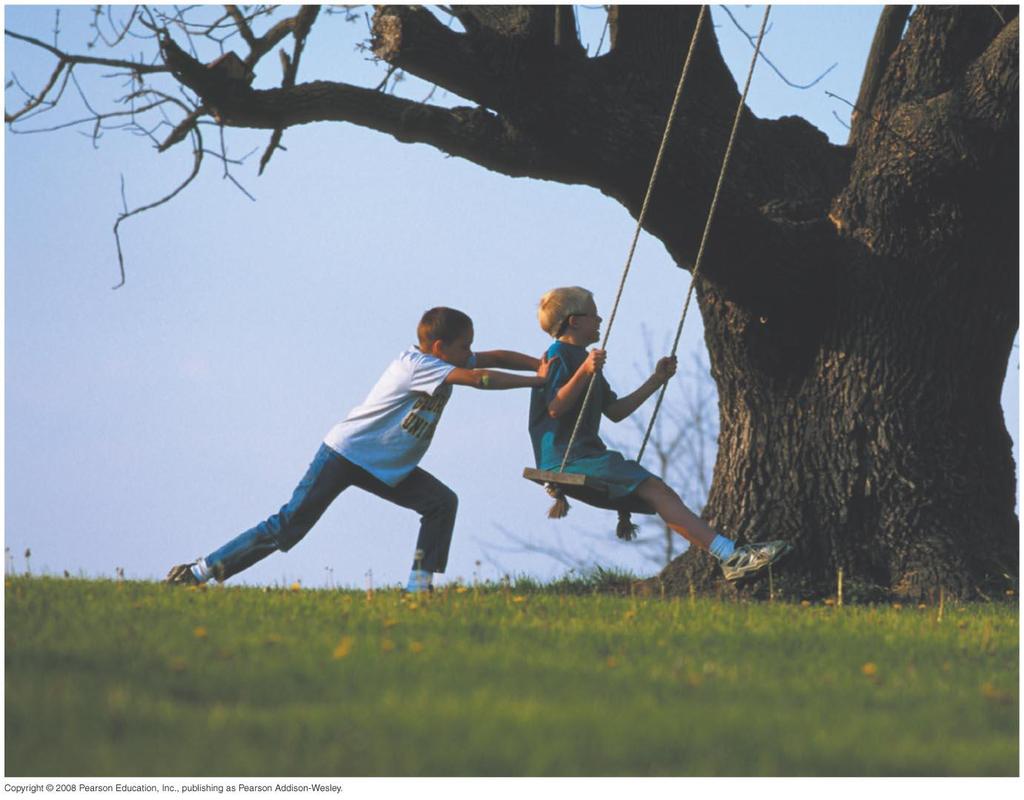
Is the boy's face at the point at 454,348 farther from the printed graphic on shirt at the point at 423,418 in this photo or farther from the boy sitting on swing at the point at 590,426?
the boy sitting on swing at the point at 590,426

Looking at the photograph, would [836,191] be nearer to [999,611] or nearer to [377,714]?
[999,611]

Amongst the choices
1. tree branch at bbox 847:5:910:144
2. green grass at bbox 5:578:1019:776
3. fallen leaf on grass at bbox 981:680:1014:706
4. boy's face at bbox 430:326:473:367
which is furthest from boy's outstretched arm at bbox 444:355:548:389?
tree branch at bbox 847:5:910:144

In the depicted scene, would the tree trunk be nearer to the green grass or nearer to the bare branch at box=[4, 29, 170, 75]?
the green grass

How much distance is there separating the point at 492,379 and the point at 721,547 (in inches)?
64.4

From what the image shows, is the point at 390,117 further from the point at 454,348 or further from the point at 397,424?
the point at 397,424

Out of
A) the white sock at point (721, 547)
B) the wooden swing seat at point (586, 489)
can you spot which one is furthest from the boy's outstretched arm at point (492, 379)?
the white sock at point (721, 547)

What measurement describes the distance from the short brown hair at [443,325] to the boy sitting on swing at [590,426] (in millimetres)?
465

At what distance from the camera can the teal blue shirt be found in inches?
287

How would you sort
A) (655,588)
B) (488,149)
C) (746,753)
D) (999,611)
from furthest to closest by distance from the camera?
1. (655,588)
2. (488,149)
3. (999,611)
4. (746,753)

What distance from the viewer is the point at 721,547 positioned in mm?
7371

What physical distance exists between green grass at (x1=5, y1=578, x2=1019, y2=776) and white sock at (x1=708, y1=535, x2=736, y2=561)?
2.06 feet

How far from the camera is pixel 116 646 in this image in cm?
504
